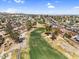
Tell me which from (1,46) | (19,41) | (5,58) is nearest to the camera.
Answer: (5,58)

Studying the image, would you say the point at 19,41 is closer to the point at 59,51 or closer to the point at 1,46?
the point at 1,46

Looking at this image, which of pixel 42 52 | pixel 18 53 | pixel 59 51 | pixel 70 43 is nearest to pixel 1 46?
pixel 18 53

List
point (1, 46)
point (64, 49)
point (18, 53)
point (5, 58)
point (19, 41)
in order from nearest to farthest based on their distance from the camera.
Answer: point (5, 58), point (18, 53), point (64, 49), point (1, 46), point (19, 41)

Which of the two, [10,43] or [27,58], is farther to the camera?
[10,43]

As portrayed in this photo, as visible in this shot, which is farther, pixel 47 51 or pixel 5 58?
pixel 47 51

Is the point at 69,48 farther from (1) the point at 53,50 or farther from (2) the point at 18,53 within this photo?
(2) the point at 18,53

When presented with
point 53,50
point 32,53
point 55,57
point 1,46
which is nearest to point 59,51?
point 53,50

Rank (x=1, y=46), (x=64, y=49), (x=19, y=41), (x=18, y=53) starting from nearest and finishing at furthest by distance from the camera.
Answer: (x=18, y=53) → (x=64, y=49) → (x=1, y=46) → (x=19, y=41)

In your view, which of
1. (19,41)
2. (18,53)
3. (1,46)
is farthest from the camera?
(19,41)

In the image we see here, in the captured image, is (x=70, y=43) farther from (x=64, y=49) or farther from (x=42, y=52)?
(x=42, y=52)
